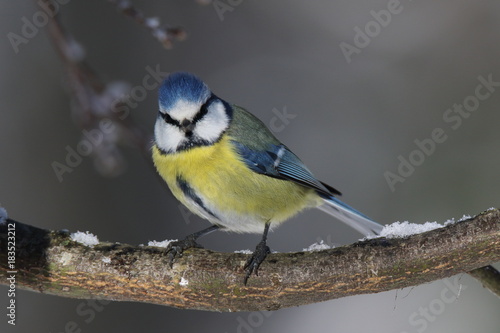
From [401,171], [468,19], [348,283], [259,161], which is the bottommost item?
[348,283]

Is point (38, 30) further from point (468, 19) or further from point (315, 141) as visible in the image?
point (468, 19)

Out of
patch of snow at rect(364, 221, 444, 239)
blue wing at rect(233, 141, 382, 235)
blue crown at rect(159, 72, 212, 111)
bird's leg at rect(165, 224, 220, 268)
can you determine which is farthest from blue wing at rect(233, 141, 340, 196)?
patch of snow at rect(364, 221, 444, 239)

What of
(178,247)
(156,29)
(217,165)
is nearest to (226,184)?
(217,165)

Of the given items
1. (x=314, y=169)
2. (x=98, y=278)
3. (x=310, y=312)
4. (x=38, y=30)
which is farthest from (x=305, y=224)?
(x=98, y=278)

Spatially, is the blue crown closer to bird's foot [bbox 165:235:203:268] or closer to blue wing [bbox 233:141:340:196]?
blue wing [bbox 233:141:340:196]

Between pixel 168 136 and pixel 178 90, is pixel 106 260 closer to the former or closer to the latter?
pixel 168 136
